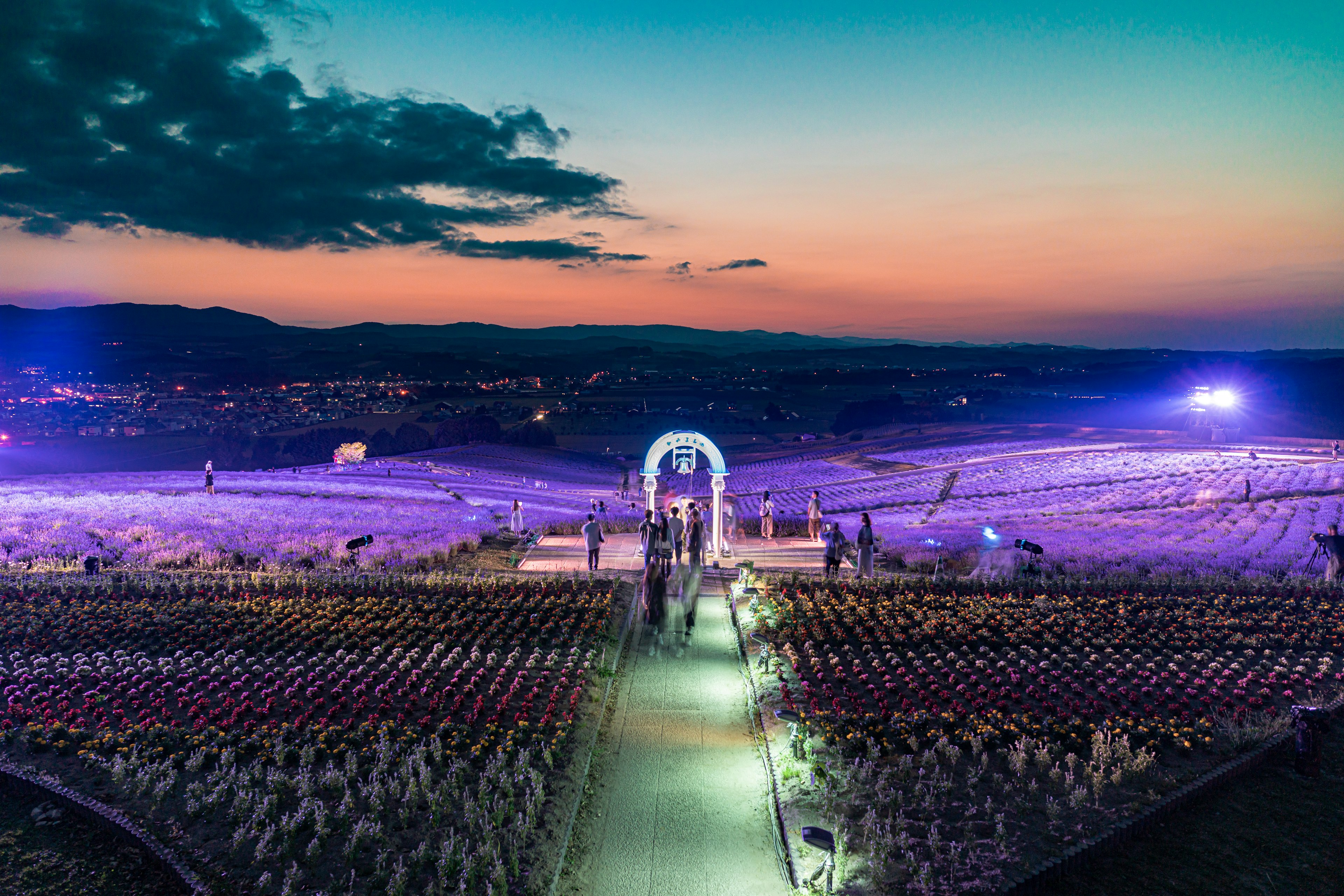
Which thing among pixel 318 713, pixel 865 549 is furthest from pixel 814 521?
pixel 318 713

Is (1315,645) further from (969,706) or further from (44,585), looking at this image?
(44,585)

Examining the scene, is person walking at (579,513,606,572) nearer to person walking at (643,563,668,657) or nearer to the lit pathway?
person walking at (643,563,668,657)

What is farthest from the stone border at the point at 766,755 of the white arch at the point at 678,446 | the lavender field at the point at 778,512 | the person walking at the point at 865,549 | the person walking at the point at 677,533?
the lavender field at the point at 778,512

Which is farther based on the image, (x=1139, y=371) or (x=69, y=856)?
(x=1139, y=371)

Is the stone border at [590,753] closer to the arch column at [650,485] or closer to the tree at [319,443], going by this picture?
the arch column at [650,485]

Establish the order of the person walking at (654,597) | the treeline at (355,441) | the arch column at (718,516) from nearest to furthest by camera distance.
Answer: the person walking at (654,597) → the arch column at (718,516) → the treeline at (355,441)

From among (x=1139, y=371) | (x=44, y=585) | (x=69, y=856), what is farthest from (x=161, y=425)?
(x=1139, y=371)

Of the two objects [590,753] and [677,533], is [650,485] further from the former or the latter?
[590,753]
